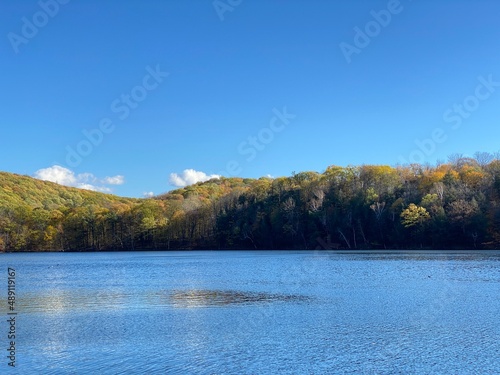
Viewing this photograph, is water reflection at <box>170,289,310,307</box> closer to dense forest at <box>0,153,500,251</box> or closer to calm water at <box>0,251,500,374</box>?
calm water at <box>0,251,500,374</box>

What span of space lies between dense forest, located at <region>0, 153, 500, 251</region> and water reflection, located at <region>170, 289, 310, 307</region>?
71.2 m

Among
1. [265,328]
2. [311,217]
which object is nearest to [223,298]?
[265,328]

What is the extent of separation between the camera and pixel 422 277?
4525 centimetres

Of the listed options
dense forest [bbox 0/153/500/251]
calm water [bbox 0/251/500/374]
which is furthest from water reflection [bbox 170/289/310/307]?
dense forest [bbox 0/153/500/251]

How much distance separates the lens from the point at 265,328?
24.2 metres

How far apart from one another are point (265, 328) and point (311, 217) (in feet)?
340

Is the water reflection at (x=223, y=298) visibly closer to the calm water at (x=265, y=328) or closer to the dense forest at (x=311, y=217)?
the calm water at (x=265, y=328)

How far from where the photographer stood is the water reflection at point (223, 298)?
3272 centimetres

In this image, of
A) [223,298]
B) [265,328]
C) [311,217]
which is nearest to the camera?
[265,328]

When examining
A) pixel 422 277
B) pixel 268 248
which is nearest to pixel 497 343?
pixel 422 277

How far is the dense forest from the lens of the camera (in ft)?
332

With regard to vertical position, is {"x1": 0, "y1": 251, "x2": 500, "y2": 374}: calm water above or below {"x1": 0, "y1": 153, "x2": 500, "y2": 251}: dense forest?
below

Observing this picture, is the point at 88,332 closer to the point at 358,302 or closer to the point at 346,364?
the point at 346,364

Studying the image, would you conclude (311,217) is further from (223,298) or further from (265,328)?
(265,328)
